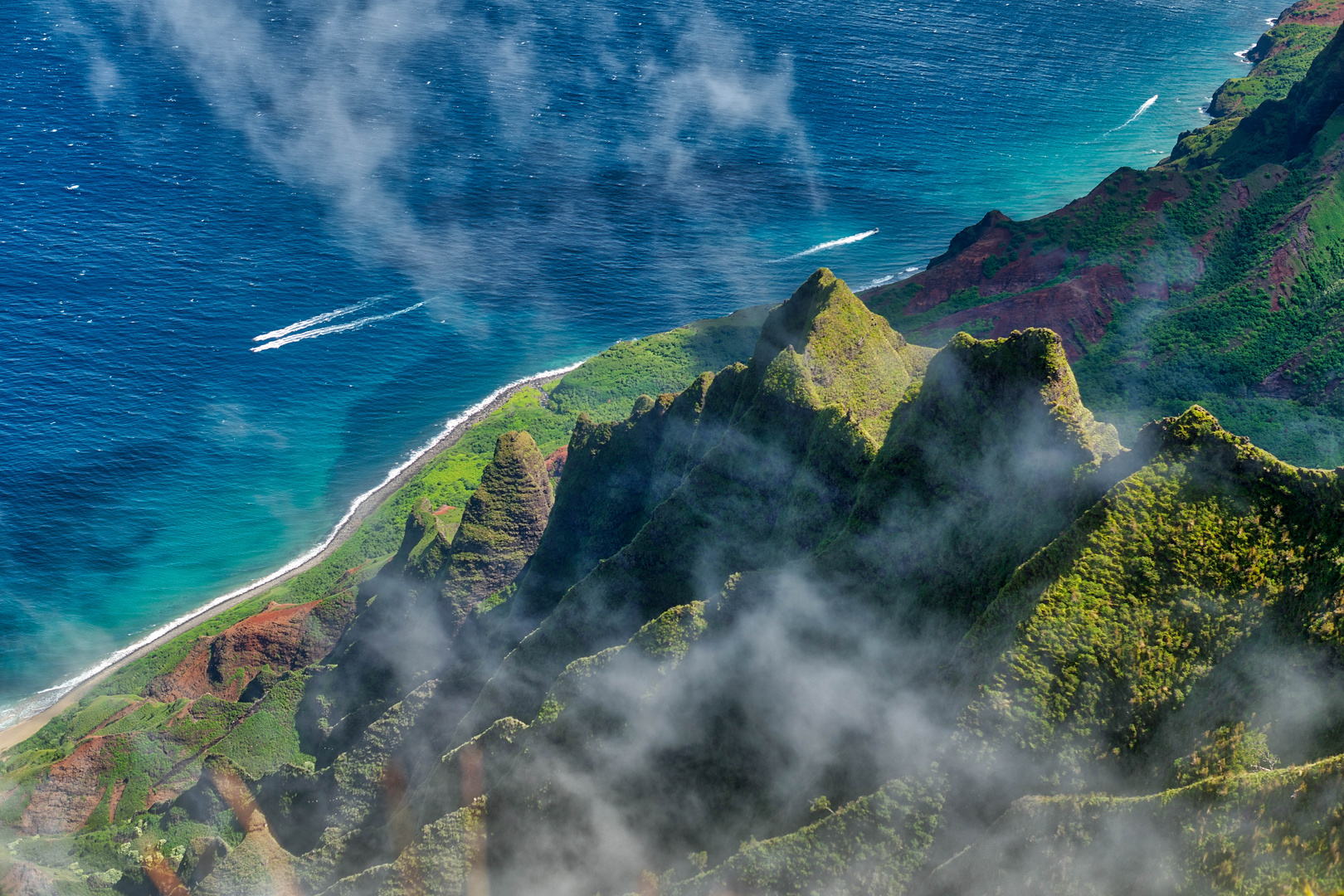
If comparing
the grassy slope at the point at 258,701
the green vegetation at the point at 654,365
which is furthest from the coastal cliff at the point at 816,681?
the green vegetation at the point at 654,365

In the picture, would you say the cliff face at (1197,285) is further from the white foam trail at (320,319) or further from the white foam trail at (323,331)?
the white foam trail at (320,319)

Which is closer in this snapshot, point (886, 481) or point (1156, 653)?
point (1156, 653)

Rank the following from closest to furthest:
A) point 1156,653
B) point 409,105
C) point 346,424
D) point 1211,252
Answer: point 1156,653
point 1211,252
point 346,424
point 409,105

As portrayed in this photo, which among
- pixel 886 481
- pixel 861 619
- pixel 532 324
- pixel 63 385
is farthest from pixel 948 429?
pixel 63 385

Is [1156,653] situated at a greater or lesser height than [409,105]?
lesser

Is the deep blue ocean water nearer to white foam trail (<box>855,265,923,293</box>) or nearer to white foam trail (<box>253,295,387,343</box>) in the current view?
white foam trail (<box>253,295,387,343</box>)

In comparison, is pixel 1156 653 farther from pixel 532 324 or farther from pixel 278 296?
pixel 278 296

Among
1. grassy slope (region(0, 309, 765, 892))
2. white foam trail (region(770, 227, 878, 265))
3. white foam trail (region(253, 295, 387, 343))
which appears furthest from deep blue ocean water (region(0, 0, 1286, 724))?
grassy slope (region(0, 309, 765, 892))
